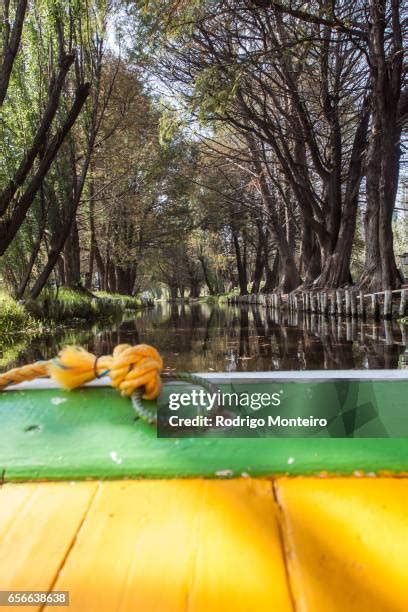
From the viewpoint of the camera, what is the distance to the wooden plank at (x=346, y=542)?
58cm

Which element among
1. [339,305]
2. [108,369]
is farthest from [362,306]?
[108,369]

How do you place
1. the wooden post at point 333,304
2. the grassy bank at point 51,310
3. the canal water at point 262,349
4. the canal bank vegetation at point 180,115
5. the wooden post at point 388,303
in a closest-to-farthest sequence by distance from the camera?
the canal water at point 262,349 → the canal bank vegetation at point 180,115 → the grassy bank at point 51,310 → the wooden post at point 388,303 → the wooden post at point 333,304

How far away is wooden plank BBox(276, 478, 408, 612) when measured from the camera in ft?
1.90

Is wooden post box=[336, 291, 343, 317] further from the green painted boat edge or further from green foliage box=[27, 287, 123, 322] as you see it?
the green painted boat edge

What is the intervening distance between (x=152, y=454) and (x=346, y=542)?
40 centimetres

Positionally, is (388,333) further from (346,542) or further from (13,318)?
(346,542)

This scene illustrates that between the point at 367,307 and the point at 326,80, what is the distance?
212 inches

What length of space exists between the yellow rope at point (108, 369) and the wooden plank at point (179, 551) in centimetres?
29

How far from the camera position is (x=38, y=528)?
2.38 ft

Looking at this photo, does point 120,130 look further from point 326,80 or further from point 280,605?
point 280,605

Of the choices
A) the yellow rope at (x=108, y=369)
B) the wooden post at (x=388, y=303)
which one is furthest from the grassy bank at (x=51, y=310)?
the wooden post at (x=388, y=303)

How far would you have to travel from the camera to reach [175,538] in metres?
0.69

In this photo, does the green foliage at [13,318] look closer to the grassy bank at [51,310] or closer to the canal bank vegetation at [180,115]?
the grassy bank at [51,310]

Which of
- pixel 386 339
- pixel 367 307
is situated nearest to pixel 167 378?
pixel 386 339
